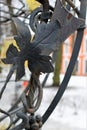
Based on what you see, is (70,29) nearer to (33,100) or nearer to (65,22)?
(65,22)

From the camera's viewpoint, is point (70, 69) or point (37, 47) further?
point (70, 69)

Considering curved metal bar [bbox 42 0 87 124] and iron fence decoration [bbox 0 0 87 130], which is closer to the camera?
iron fence decoration [bbox 0 0 87 130]

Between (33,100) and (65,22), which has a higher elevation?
(65,22)

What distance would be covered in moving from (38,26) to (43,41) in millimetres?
30

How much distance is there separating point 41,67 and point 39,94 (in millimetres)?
41

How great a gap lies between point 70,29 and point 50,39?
0.03m

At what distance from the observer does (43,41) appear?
20.6 inches

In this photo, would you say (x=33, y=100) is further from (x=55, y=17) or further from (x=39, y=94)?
(x=55, y=17)

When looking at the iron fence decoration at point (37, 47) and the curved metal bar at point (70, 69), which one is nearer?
the iron fence decoration at point (37, 47)

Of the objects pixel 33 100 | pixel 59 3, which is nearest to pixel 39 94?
pixel 33 100

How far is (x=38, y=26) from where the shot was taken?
542 millimetres

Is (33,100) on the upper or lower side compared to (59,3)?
lower

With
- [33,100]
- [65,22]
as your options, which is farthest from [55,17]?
[33,100]

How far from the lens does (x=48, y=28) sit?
53 centimetres
